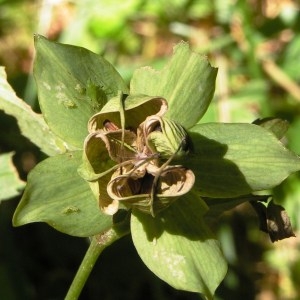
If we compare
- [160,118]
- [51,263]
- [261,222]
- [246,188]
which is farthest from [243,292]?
[160,118]

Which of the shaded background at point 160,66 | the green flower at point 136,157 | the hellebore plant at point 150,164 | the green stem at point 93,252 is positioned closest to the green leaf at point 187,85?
the hellebore plant at point 150,164

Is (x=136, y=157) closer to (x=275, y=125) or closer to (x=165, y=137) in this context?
(x=165, y=137)

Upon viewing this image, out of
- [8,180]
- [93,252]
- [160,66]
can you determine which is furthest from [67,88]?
[160,66]

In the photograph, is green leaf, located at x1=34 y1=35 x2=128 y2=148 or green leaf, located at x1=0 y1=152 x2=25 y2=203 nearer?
green leaf, located at x1=34 y1=35 x2=128 y2=148

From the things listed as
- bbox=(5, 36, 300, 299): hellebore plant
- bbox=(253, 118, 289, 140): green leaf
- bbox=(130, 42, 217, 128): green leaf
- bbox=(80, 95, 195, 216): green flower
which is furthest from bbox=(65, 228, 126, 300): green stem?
bbox=(253, 118, 289, 140): green leaf

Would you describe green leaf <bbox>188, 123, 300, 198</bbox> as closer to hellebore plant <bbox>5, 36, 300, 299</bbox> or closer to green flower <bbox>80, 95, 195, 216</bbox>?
hellebore plant <bbox>5, 36, 300, 299</bbox>

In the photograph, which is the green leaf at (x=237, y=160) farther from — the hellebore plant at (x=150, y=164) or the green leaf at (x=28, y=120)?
the green leaf at (x=28, y=120)

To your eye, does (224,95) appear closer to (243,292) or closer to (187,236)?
(243,292)
